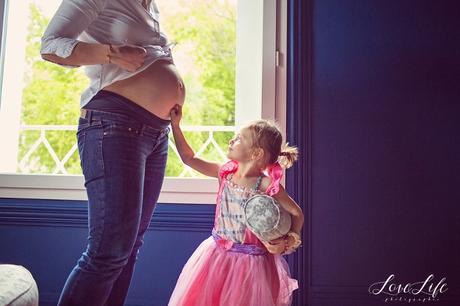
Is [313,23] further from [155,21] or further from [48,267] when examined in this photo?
[48,267]

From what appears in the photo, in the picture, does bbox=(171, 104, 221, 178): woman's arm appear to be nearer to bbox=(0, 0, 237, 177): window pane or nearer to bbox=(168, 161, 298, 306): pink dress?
bbox=(168, 161, 298, 306): pink dress

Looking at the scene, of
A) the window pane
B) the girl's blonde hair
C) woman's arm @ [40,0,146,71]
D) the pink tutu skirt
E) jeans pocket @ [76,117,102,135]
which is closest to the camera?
woman's arm @ [40,0,146,71]

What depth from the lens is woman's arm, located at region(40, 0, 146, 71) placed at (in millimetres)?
945

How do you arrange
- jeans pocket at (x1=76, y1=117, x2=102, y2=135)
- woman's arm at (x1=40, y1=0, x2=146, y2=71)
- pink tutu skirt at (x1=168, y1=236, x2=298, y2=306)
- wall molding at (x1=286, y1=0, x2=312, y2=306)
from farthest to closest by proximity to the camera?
wall molding at (x1=286, y1=0, x2=312, y2=306) < pink tutu skirt at (x1=168, y1=236, x2=298, y2=306) < jeans pocket at (x1=76, y1=117, x2=102, y2=135) < woman's arm at (x1=40, y1=0, x2=146, y2=71)


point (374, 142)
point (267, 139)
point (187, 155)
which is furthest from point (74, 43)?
point (374, 142)

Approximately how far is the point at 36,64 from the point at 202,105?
1.76m

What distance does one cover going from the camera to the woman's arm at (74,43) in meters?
0.94

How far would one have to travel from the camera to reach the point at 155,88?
1152 millimetres

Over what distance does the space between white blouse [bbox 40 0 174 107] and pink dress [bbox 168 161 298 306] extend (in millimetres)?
572

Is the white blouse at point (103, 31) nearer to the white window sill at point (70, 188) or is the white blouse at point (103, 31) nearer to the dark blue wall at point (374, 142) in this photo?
the white window sill at point (70, 188)

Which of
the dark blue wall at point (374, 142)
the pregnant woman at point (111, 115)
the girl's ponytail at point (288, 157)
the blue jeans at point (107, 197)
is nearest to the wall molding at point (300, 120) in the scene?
the dark blue wall at point (374, 142)

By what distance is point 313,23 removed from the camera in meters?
1.86

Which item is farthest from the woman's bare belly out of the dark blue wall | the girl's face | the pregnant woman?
the dark blue wall

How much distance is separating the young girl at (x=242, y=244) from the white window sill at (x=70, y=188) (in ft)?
1.21
